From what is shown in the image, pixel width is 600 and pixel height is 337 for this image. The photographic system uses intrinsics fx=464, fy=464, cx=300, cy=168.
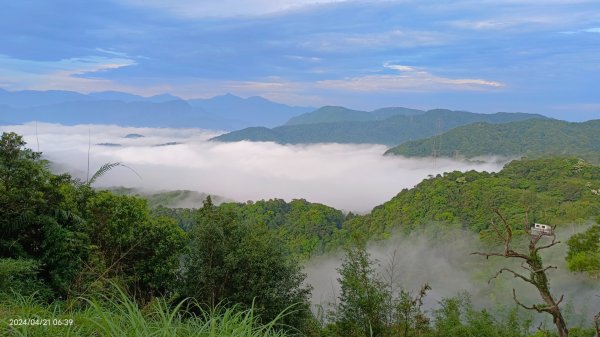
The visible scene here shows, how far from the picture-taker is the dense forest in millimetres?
3437

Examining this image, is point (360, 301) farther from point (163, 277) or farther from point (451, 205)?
point (451, 205)

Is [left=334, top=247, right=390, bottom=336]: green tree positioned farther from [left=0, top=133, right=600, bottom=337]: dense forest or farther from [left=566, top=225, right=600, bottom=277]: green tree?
[left=566, top=225, right=600, bottom=277]: green tree

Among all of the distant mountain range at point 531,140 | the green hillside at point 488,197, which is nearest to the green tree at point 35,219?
the green hillside at point 488,197

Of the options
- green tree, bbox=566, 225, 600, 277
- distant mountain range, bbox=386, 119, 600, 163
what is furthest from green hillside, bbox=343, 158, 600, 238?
distant mountain range, bbox=386, 119, 600, 163

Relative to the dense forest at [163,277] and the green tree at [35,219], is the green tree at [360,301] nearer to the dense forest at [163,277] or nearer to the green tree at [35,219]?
the dense forest at [163,277]

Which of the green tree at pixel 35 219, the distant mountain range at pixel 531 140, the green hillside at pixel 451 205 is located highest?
the distant mountain range at pixel 531 140

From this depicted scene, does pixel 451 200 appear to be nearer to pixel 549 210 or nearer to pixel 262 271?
pixel 549 210

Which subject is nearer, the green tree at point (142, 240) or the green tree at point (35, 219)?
the green tree at point (35, 219)

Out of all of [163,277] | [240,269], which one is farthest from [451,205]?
[163,277]

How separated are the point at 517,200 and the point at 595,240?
39136 millimetres

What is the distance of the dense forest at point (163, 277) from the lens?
135 inches

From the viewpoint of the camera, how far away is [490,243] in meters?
61.4

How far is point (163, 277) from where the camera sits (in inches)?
676

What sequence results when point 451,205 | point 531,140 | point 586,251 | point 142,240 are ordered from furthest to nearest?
1. point 531,140
2. point 451,205
3. point 586,251
4. point 142,240
